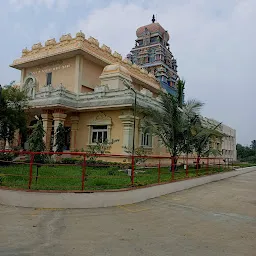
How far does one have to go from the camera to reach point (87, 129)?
1595 cm

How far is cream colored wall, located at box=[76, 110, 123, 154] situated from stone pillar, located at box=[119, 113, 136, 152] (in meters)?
0.36

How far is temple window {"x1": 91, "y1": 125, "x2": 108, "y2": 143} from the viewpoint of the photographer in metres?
15.4

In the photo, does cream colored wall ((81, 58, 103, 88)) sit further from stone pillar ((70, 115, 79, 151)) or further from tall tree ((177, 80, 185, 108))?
tall tree ((177, 80, 185, 108))

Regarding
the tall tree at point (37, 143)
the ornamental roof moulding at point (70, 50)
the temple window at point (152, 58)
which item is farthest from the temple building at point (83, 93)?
the temple window at point (152, 58)

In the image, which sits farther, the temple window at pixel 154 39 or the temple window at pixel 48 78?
the temple window at pixel 154 39

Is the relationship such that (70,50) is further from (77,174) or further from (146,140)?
(77,174)

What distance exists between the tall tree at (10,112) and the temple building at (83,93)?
163 centimetres

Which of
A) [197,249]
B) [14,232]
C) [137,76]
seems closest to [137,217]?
[197,249]

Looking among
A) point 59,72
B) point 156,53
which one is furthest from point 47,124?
point 156,53

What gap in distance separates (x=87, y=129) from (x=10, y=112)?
4.49 metres

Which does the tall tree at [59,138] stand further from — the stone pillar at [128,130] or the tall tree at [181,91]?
the tall tree at [181,91]

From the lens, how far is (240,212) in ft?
20.7

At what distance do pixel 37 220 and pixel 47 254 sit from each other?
1.84 meters

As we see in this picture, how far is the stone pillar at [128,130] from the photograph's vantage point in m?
14.0
